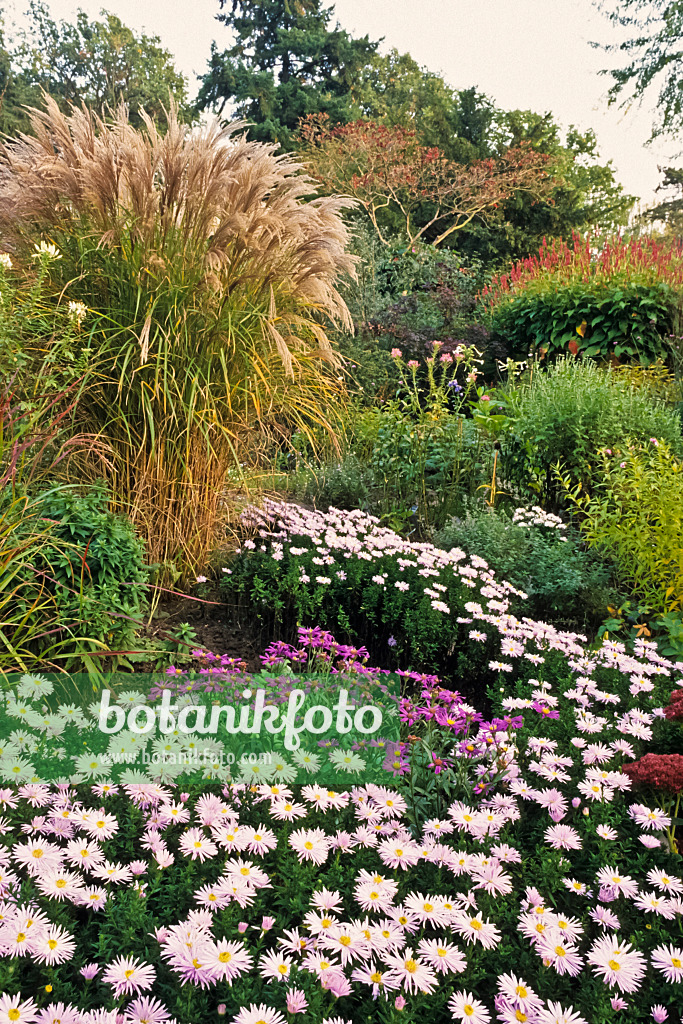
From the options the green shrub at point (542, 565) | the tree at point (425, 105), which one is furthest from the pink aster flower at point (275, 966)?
the tree at point (425, 105)

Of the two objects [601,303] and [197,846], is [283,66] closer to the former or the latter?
[601,303]

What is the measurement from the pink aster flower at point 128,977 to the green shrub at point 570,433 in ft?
14.6

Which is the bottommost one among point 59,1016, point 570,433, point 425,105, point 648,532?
point 59,1016

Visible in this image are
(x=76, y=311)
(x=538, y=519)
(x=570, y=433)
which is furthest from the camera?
(x=570, y=433)

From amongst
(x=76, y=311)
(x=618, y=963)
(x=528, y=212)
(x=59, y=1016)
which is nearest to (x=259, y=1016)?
(x=59, y=1016)

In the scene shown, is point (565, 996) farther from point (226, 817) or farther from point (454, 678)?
point (454, 678)

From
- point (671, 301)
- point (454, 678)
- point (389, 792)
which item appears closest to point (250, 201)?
point (454, 678)

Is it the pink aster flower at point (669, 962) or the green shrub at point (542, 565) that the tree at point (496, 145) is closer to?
the green shrub at point (542, 565)

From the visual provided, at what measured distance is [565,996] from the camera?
1260 millimetres

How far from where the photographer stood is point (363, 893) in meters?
1.35

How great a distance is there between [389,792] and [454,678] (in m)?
1.33

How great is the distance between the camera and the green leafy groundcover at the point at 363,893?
1151 millimetres

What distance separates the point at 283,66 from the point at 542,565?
25895 millimetres

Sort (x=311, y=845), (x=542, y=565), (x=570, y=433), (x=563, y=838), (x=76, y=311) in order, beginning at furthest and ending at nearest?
(x=570, y=433), (x=542, y=565), (x=76, y=311), (x=563, y=838), (x=311, y=845)
